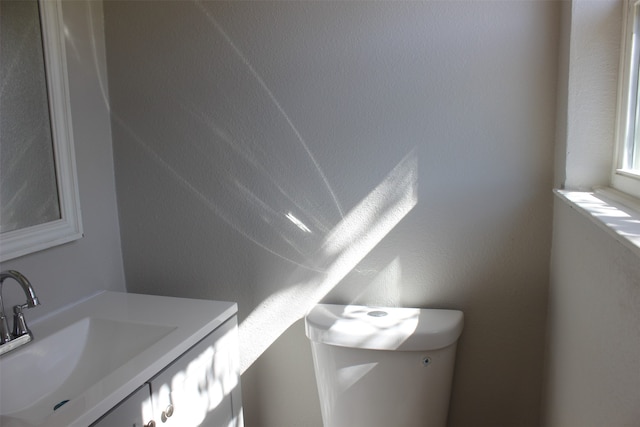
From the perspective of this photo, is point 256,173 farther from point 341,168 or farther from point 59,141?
point 59,141

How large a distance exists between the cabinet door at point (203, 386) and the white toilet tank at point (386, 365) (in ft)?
0.85

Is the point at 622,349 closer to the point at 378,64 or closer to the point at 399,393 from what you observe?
the point at 399,393

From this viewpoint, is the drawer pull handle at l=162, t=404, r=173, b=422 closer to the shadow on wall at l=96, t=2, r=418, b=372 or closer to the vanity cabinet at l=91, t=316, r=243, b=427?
the vanity cabinet at l=91, t=316, r=243, b=427

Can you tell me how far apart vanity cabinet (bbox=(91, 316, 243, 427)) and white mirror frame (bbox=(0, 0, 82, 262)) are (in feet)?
1.76

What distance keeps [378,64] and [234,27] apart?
1.53ft

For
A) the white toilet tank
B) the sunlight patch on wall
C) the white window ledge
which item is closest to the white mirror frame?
the sunlight patch on wall

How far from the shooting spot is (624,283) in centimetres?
78

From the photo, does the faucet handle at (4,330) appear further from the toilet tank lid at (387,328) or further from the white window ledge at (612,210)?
the white window ledge at (612,210)

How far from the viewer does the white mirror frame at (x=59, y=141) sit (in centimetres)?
135

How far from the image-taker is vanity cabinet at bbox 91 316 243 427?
40.9 inches

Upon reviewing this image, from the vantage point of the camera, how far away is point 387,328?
136cm

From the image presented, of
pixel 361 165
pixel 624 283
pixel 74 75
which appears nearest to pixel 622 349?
pixel 624 283

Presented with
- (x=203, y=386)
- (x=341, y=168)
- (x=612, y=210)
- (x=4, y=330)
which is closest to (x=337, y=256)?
(x=341, y=168)

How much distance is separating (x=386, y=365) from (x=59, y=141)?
1.14 meters
